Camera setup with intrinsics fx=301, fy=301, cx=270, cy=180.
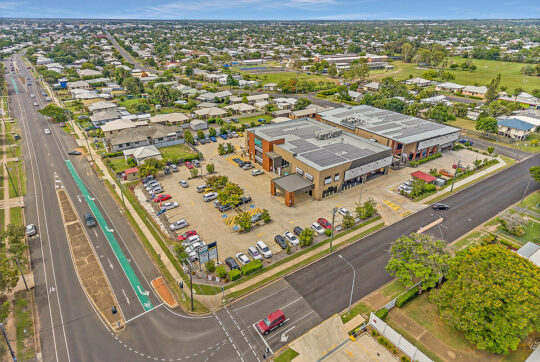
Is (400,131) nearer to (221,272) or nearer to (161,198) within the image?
(161,198)

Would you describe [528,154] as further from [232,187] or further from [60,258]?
[60,258]

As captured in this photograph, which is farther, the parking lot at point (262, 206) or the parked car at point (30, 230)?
the parking lot at point (262, 206)

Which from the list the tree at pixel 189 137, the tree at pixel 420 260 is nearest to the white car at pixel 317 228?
the tree at pixel 420 260

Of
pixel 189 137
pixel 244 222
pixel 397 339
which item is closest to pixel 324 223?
pixel 244 222

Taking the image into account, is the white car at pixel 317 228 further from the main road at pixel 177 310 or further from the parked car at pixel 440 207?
the parked car at pixel 440 207

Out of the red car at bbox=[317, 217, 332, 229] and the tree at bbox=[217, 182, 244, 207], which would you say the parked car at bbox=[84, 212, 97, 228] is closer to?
the tree at bbox=[217, 182, 244, 207]

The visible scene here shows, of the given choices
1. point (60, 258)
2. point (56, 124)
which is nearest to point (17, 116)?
point (56, 124)
